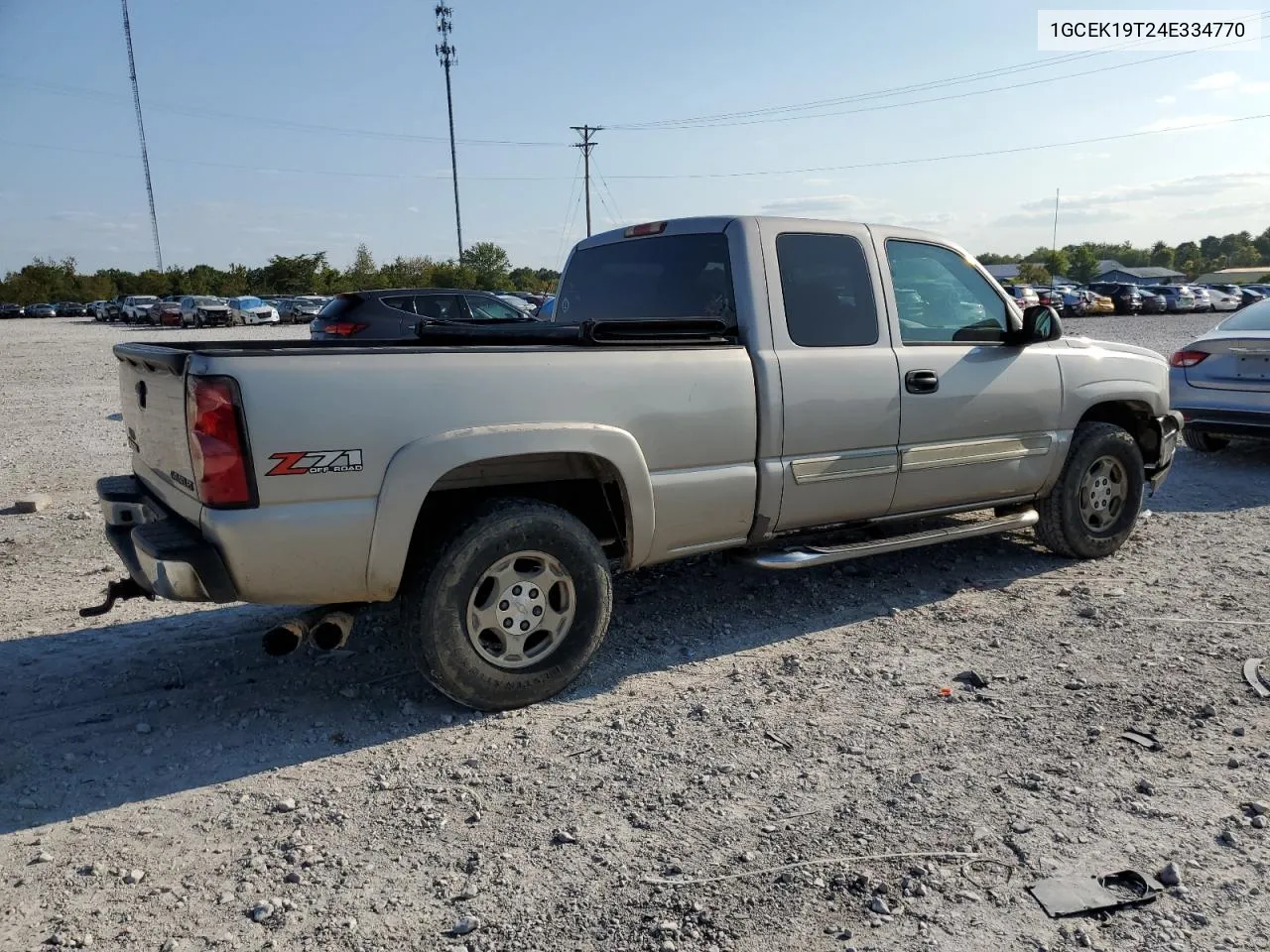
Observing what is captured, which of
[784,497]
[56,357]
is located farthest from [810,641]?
[56,357]

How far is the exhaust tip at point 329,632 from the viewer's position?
12.1 feet

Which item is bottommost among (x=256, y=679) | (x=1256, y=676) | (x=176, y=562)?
(x=1256, y=676)

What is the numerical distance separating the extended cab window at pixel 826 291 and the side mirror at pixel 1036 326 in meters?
1.00

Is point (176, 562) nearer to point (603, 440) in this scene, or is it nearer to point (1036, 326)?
point (603, 440)

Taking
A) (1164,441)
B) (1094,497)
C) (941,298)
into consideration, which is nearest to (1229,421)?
(1164,441)

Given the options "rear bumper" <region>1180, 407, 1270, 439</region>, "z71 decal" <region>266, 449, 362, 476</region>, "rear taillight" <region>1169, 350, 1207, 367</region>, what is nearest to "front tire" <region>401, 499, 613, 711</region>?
"z71 decal" <region>266, 449, 362, 476</region>

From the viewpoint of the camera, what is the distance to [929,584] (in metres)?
5.66

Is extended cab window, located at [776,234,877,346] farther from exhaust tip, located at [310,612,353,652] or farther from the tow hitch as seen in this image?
the tow hitch

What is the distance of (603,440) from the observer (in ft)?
12.9

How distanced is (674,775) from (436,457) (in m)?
1.43

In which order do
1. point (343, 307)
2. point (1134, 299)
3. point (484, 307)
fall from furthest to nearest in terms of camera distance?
point (1134, 299), point (484, 307), point (343, 307)

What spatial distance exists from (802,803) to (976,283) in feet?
11.1

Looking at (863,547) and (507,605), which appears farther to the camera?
(863,547)

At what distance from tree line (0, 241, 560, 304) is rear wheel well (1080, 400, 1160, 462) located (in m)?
64.2
